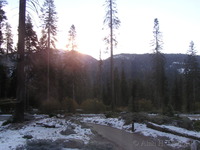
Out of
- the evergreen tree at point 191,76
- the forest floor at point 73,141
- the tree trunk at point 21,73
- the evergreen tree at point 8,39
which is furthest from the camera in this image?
the evergreen tree at point 191,76

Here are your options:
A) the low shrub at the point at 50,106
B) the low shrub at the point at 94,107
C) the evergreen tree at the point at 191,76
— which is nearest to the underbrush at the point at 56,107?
the low shrub at the point at 50,106

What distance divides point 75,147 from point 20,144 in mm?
1919

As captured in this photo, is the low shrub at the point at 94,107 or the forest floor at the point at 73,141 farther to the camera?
the low shrub at the point at 94,107

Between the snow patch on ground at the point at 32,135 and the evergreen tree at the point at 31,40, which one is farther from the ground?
the evergreen tree at the point at 31,40

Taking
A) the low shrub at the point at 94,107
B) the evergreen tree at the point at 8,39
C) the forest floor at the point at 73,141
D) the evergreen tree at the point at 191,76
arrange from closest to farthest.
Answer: the forest floor at the point at 73,141 → the low shrub at the point at 94,107 → the evergreen tree at the point at 8,39 → the evergreen tree at the point at 191,76

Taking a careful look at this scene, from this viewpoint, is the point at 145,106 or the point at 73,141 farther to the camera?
the point at 145,106

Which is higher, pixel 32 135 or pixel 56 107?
pixel 32 135

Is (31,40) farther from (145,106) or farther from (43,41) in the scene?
(145,106)

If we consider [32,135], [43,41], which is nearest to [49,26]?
[43,41]

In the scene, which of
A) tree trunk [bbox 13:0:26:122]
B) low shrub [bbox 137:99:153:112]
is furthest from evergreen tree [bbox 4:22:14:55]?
tree trunk [bbox 13:0:26:122]

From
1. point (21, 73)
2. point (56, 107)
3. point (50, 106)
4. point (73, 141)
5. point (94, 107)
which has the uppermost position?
point (21, 73)

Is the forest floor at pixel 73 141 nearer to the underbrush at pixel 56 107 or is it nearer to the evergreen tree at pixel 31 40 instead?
the underbrush at pixel 56 107

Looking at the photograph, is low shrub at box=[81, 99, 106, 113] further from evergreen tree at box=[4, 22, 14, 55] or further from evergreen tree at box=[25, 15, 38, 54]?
evergreen tree at box=[4, 22, 14, 55]

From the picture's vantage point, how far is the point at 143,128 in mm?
14148
